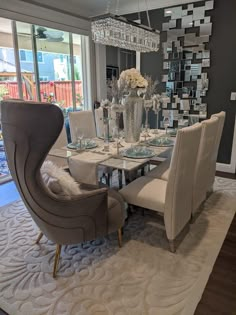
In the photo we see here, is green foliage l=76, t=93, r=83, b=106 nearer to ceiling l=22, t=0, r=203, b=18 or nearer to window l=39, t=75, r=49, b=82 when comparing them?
window l=39, t=75, r=49, b=82

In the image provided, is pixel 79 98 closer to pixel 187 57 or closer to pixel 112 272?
pixel 187 57

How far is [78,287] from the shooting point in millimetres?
1840

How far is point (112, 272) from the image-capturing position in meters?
1.98

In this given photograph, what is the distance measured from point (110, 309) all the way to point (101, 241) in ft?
2.53

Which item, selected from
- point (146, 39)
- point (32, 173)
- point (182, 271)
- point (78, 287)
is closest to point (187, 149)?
point (182, 271)

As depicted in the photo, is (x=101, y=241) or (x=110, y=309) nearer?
(x=110, y=309)

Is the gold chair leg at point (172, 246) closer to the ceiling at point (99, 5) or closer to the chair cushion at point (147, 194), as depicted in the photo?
the chair cushion at point (147, 194)

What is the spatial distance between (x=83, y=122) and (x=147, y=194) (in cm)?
168

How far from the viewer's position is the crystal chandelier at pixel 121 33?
2691 millimetres

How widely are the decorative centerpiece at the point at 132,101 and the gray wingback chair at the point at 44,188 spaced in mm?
1000

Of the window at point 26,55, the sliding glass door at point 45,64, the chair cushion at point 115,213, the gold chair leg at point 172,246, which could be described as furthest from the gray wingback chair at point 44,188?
the window at point 26,55

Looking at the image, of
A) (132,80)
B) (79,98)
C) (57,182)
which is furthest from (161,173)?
(79,98)

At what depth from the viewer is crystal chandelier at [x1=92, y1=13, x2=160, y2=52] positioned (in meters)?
2.69

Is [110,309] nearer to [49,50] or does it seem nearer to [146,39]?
[146,39]
